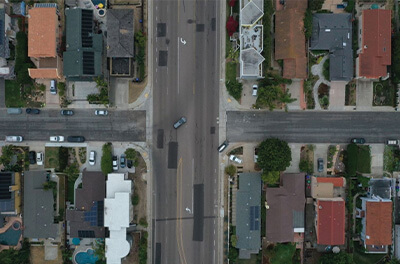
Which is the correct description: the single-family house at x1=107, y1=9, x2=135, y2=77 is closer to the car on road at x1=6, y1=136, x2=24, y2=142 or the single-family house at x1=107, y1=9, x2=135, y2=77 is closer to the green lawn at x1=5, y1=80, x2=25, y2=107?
the green lawn at x1=5, y1=80, x2=25, y2=107

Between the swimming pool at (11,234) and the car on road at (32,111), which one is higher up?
the car on road at (32,111)

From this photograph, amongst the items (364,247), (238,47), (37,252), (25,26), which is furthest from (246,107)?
(37,252)

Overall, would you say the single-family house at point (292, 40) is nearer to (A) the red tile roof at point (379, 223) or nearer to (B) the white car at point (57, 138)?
(A) the red tile roof at point (379, 223)

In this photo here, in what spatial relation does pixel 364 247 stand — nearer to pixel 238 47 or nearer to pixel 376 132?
pixel 376 132

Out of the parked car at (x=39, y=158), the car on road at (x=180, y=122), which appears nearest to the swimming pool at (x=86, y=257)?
the parked car at (x=39, y=158)

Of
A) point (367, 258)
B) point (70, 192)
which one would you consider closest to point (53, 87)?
point (70, 192)

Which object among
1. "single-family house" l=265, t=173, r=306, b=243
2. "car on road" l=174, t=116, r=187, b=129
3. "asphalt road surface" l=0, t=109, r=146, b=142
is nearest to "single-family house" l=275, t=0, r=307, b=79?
"single-family house" l=265, t=173, r=306, b=243
